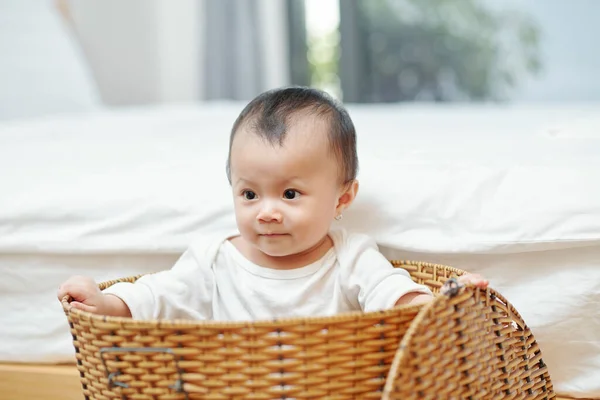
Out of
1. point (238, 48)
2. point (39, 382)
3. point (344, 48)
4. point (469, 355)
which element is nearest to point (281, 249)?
point (469, 355)

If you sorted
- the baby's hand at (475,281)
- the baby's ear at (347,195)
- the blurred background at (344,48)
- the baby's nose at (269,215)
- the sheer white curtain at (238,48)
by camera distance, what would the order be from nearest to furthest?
the baby's hand at (475,281)
the baby's nose at (269,215)
the baby's ear at (347,195)
the blurred background at (344,48)
the sheer white curtain at (238,48)

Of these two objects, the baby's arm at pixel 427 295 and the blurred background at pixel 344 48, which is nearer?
the baby's arm at pixel 427 295

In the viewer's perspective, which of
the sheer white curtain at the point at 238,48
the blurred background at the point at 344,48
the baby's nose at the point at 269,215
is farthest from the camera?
the sheer white curtain at the point at 238,48

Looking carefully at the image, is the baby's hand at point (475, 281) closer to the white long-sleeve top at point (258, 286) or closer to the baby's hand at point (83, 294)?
the white long-sleeve top at point (258, 286)

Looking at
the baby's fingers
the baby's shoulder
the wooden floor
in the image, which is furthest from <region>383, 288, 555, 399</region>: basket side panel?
the wooden floor

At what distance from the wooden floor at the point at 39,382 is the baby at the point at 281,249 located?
0.24 m

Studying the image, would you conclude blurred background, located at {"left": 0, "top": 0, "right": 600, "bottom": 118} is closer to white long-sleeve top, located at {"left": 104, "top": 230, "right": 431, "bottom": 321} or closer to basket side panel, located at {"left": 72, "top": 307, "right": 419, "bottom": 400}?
white long-sleeve top, located at {"left": 104, "top": 230, "right": 431, "bottom": 321}

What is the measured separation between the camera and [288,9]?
3623mm

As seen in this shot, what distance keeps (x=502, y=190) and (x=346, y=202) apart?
0.77ft

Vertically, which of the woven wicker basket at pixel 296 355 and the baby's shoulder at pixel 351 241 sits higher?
the baby's shoulder at pixel 351 241

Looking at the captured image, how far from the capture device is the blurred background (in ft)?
10.8

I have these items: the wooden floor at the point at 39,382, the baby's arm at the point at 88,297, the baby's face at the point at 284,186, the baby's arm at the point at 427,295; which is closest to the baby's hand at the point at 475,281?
the baby's arm at the point at 427,295

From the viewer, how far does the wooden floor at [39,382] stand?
51.0 inches

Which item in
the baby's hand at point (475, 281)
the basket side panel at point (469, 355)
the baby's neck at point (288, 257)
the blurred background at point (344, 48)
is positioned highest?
the blurred background at point (344, 48)
